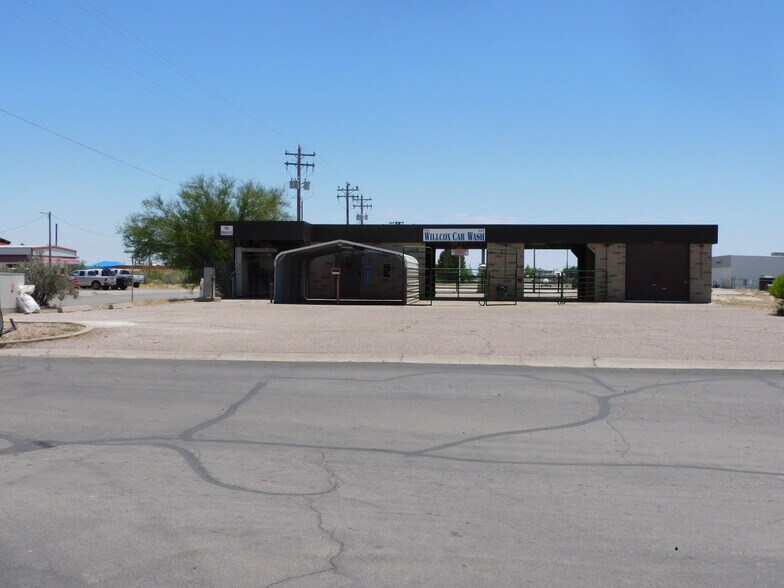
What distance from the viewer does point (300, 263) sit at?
3794 cm

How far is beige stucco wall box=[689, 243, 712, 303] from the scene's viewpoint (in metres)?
38.6

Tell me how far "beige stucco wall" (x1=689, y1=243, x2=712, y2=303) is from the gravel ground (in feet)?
47.6

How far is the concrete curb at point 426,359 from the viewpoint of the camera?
537 inches

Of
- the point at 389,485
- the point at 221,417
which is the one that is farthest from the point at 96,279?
the point at 389,485

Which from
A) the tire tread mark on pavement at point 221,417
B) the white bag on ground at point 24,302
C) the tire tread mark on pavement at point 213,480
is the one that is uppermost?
the white bag on ground at point 24,302

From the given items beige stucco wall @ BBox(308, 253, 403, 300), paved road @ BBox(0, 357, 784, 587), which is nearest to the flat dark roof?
beige stucco wall @ BBox(308, 253, 403, 300)

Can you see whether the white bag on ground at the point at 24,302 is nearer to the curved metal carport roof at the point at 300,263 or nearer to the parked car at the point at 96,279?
the curved metal carport roof at the point at 300,263

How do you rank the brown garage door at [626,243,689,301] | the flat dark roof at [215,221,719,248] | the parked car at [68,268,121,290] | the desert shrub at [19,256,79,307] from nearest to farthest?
the desert shrub at [19,256,79,307], the flat dark roof at [215,221,719,248], the brown garage door at [626,243,689,301], the parked car at [68,268,121,290]

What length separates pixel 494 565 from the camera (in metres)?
4.60

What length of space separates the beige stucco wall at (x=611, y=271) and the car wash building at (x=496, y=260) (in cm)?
5

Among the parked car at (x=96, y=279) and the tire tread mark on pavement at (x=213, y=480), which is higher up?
the parked car at (x=96, y=279)

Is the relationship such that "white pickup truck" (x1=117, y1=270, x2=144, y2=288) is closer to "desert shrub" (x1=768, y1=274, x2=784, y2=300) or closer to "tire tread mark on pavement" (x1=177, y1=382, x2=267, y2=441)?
"desert shrub" (x1=768, y1=274, x2=784, y2=300)

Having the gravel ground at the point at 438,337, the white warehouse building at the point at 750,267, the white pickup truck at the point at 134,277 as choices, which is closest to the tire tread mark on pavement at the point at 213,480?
the gravel ground at the point at 438,337

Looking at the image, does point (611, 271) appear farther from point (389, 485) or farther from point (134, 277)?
point (134, 277)
